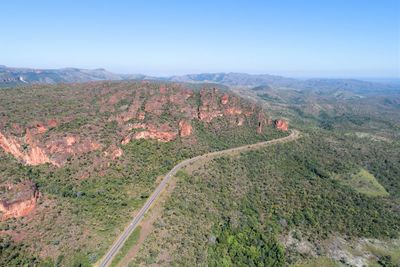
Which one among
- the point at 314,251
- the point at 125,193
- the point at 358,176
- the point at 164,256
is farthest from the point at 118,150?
the point at 358,176

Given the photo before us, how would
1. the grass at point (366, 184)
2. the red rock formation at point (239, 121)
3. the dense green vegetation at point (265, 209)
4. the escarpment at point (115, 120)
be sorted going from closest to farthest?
the dense green vegetation at point (265, 209) → the escarpment at point (115, 120) → the grass at point (366, 184) → the red rock formation at point (239, 121)

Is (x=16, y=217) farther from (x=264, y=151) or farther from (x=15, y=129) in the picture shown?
(x=264, y=151)

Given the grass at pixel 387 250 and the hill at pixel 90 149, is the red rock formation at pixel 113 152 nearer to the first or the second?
the hill at pixel 90 149

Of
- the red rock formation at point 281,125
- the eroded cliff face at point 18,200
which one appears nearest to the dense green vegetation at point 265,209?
the red rock formation at point 281,125

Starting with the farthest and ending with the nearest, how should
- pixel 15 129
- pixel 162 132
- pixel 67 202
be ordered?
pixel 162 132 → pixel 15 129 → pixel 67 202

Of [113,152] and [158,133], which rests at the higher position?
[158,133]

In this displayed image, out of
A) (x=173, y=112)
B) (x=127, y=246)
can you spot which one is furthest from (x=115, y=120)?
(x=127, y=246)

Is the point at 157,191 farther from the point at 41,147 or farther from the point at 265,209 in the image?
the point at 41,147
